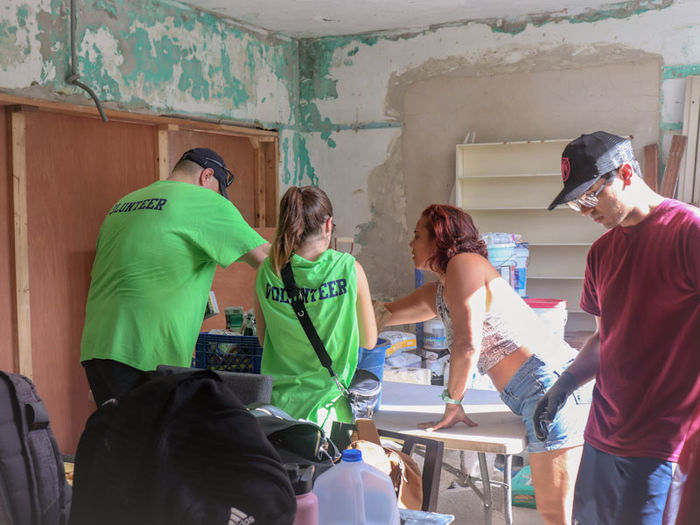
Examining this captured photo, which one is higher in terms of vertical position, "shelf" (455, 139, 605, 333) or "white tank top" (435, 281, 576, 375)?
"shelf" (455, 139, 605, 333)

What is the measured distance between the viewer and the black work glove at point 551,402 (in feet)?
6.63

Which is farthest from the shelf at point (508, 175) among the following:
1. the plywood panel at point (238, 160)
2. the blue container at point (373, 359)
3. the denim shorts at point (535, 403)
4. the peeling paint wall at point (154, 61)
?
the denim shorts at point (535, 403)

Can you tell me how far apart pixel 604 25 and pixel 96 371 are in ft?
14.4

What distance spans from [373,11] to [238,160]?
152 cm

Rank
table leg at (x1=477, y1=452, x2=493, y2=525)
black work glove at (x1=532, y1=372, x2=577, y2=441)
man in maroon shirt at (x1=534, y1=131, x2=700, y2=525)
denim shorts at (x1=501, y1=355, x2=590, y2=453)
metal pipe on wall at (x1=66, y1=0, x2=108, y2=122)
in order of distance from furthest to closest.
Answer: metal pipe on wall at (x1=66, y1=0, x2=108, y2=122) → table leg at (x1=477, y1=452, x2=493, y2=525) → denim shorts at (x1=501, y1=355, x2=590, y2=453) → black work glove at (x1=532, y1=372, x2=577, y2=441) → man in maroon shirt at (x1=534, y1=131, x2=700, y2=525)

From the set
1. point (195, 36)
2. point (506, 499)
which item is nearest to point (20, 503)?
point (506, 499)

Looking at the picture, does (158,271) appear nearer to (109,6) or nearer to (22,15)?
(22,15)

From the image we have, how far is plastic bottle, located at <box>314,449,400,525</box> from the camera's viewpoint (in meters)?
1.26

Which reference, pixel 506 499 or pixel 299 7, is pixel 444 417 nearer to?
pixel 506 499

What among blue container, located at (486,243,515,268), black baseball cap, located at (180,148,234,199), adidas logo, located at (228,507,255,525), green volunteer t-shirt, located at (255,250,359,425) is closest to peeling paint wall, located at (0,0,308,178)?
black baseball cap, located at (180,148,234,199)

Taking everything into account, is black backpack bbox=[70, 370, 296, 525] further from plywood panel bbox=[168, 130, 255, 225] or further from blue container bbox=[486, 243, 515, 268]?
plywood panel bbox=[168, 130, 255, 225]

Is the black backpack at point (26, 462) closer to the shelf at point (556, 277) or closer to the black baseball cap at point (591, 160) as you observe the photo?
the black baseball cap at point (591, 160)

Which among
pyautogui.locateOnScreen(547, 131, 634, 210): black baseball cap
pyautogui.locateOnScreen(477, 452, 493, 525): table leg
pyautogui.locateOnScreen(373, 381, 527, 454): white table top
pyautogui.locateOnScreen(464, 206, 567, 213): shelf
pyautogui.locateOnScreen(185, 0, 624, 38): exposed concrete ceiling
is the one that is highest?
pyautogui.locateOnScreen(185, 0, 624, 38): exposed concrete ceiling

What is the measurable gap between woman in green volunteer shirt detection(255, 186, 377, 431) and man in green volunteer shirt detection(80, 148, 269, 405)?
0.94 feet
